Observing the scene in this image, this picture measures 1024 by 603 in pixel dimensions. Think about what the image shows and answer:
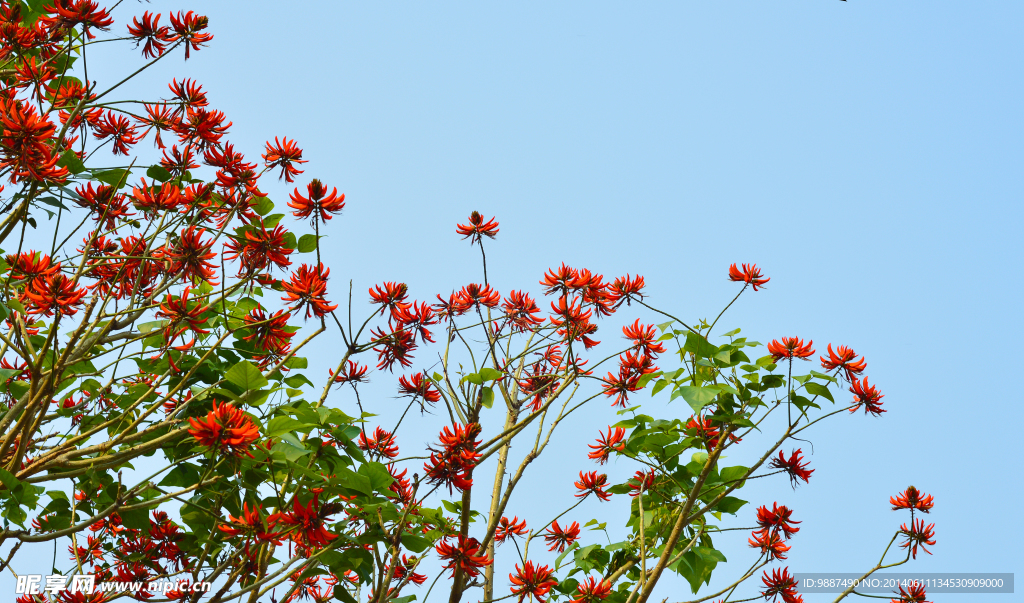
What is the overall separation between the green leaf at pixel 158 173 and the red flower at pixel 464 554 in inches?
73.5

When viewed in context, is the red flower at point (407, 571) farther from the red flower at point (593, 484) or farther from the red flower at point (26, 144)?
the red flower at point (26, 144)

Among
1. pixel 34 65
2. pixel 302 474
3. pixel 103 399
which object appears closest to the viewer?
pixel 302 474

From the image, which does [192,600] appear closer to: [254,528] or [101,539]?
[254,528]

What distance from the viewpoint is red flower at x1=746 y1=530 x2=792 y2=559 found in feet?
12.4

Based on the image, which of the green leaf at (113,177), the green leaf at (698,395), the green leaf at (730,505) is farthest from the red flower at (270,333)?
the green leaf at (730,505)

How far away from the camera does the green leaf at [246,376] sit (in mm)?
2590

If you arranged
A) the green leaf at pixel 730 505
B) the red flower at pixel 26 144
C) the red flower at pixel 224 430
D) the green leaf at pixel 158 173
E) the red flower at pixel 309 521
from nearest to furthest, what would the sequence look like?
1. the red flower at pixel 224 430
2. the red flower at pixel 26 144
3. the red flower at pixel 309 521
4. the green leaf at pixel 158 173
5. the green leaf at pixel 730 505

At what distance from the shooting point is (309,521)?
8.93 feet

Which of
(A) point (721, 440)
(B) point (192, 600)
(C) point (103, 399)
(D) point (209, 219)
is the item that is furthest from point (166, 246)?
(A) point (721, 440)

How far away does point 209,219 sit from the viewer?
10.6 feet

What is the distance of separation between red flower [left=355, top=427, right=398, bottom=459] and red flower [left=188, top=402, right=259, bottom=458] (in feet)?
4.66

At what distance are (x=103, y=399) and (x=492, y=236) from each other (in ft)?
6.25

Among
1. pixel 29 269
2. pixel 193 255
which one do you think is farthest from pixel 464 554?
pixel 29 269

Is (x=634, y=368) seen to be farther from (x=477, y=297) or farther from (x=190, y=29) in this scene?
(x=190, y=29)
